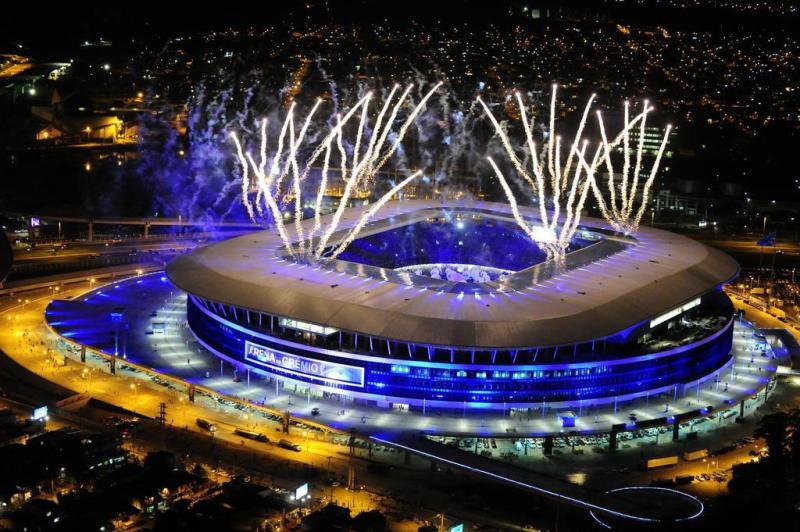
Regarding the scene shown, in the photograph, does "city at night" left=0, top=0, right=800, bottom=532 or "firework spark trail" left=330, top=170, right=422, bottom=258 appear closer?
"city at night" left=0, top=0, right=800, bottom=532

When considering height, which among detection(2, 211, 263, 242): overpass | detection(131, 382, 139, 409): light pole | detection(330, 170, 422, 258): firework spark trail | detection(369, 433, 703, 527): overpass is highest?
detection(330, 170, 422, 258): firework spark trail

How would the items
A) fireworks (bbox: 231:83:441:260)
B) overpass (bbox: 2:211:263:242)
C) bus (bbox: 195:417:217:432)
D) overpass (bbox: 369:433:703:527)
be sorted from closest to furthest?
overpass (bbox: 369:433:703:527), bus (bbox: 195:417:217:432), fireworks (bbox: 231:83:441:260), overpass (bbox: 2:211:263:242)

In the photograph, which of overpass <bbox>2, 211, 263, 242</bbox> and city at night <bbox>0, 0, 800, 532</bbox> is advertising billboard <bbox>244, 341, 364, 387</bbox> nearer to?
city at night <bbox>0, 0, 800, 532</bbox>

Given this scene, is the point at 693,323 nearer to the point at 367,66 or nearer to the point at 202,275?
the point at 202,275

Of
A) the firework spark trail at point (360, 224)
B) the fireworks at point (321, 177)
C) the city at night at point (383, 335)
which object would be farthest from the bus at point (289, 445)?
the firework spark trail at point (360, 224)

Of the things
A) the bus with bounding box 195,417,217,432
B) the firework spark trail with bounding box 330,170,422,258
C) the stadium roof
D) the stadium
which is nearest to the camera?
the bus with bounding box 195,417,217,432

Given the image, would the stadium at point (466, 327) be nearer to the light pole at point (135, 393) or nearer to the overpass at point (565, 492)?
the light pole at point (135, 393)

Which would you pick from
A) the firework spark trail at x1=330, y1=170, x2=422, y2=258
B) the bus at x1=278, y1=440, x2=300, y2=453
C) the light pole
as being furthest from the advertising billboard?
the firework spark trail at x1=330, y1=170, x2=422, y2=258
